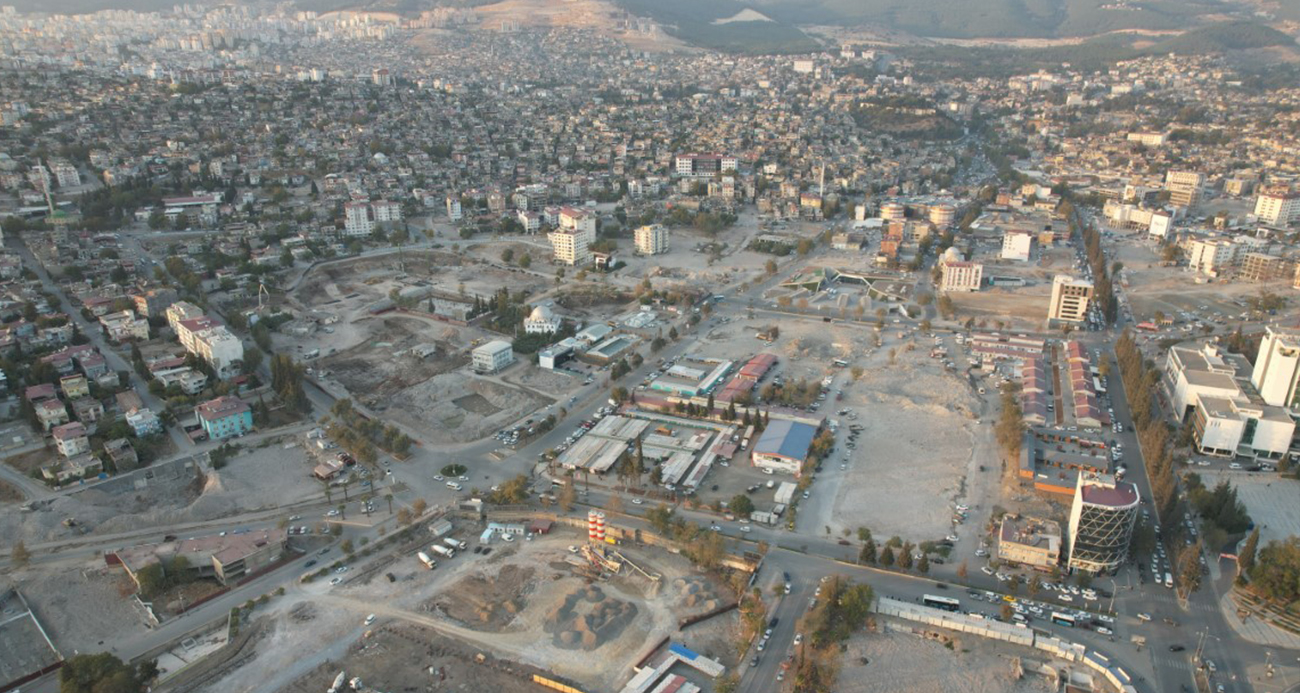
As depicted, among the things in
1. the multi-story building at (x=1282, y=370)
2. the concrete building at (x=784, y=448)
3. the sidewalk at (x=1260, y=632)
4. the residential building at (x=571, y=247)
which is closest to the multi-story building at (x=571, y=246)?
the residential building at (x=571, y=247)

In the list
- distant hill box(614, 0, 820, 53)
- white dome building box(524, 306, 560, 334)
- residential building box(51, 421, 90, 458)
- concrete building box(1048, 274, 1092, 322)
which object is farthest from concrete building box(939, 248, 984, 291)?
distant hill box(614, 0, 820, 53)

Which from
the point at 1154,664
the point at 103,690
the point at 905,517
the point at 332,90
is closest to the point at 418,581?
the point at 103,690

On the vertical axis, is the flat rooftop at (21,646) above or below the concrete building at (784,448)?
below

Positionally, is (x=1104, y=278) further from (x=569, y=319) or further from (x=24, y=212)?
(x=24, y=212)

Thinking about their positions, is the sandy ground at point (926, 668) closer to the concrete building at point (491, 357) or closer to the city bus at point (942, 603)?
the city bus at point (942, 603)

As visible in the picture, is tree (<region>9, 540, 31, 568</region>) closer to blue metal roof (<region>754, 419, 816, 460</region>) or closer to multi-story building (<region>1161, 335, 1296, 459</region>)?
blue metal roof (<region>754, 419, 816, 460</region>)
